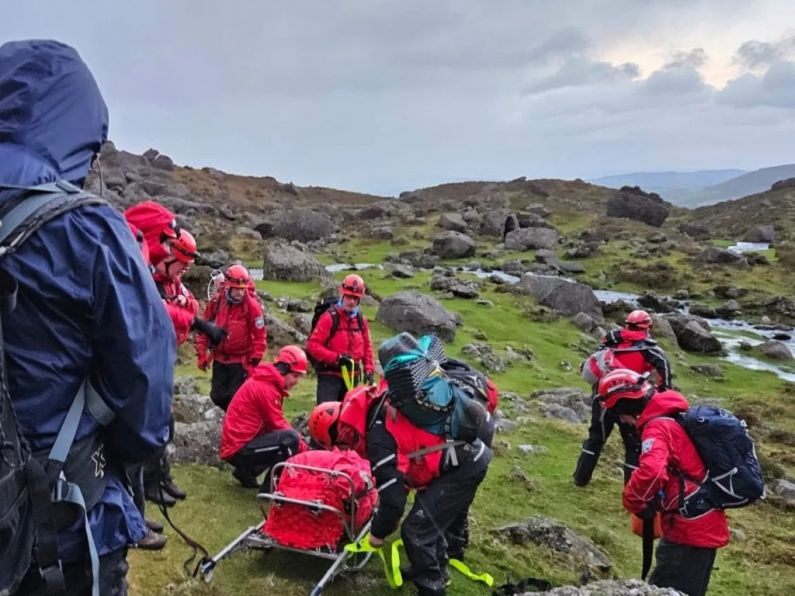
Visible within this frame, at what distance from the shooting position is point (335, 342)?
12609mm

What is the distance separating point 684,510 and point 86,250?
6.54 metres

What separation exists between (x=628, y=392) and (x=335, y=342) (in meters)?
5.83

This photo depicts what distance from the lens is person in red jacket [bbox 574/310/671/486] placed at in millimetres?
12219

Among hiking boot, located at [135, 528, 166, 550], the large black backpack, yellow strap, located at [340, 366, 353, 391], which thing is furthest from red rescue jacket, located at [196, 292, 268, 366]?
the large black backpack

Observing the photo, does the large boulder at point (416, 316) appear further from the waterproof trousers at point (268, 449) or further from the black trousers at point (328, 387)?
the waterproof trousers at point (268, 449)

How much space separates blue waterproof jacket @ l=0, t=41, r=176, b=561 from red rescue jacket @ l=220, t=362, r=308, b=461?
618 cm

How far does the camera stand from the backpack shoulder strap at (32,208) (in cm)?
307

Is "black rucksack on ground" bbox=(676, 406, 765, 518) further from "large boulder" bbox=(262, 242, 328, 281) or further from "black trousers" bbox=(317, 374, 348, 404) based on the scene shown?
"large boulder" bbox=(262, 242, 328, 281)

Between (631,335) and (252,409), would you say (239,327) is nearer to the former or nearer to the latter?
(252,409)

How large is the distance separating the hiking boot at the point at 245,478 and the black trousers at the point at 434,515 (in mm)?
3604

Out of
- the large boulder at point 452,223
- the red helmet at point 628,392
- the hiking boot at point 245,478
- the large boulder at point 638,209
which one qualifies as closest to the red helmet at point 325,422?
the hiking boot at point 245,478

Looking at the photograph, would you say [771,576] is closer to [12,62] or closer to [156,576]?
[156,576]

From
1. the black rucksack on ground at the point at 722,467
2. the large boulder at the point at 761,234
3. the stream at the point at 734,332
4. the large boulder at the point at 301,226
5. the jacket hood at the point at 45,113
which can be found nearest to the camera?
the jacket hood at the point at 45,113

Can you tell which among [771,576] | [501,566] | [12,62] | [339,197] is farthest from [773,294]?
[339,197]
